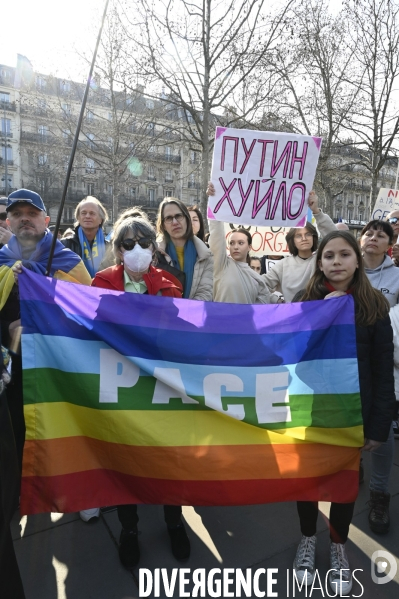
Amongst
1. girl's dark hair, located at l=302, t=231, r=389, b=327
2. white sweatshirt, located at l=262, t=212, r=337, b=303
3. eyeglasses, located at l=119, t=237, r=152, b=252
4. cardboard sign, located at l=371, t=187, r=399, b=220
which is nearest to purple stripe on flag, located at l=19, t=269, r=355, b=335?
girl's dark hair, located at l=302, t=231, r=389, b=327

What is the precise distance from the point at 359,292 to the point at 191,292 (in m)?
1.32

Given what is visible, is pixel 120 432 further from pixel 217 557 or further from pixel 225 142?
pixel 225 142

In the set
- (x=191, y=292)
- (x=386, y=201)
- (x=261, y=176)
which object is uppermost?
(x=386, y=201)

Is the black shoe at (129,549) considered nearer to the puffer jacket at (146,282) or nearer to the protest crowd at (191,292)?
the protest crowd at (191,292)

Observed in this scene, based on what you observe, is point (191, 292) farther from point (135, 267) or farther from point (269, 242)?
point (269, 242)

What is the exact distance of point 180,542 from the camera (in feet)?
7.73

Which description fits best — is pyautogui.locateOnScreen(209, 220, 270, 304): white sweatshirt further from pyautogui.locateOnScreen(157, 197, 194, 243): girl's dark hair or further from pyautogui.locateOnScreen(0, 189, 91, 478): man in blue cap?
pyautogui.locateOnScreen(0, 189, 91, 478): man in blue cap

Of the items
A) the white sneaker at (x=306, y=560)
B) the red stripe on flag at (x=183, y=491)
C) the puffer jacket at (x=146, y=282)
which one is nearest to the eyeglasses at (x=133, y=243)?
the puffer jacket at (x=146, y=282)

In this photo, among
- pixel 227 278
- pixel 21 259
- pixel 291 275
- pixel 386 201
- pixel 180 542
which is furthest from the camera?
pixel 386 201

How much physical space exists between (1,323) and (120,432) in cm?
91

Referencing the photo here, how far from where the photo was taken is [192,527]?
2596 millimetres

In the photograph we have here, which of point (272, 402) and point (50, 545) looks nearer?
point (272, 402)

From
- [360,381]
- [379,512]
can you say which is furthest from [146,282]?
[379,512]

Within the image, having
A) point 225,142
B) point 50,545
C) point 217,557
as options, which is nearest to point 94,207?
point 225,142
